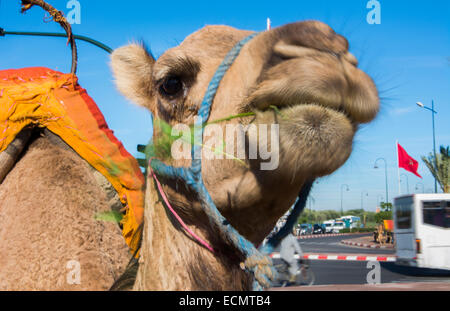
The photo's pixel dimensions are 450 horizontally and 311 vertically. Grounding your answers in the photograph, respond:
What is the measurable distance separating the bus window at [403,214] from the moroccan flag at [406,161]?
12.9ft

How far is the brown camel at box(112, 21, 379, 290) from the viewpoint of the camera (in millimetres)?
1698

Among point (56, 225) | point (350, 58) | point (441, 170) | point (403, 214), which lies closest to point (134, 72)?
point (56, 225)

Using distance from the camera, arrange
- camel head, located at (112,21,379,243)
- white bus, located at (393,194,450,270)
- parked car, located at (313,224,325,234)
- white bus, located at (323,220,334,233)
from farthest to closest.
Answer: white bus, located at (323,220,334,233), parked car, located at (313,224,325,234), white bus, located at (393,194,450,270), camel head, located at (112,21,379,243)

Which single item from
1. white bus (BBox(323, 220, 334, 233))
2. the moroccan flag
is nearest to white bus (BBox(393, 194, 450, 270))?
the moroccan flag

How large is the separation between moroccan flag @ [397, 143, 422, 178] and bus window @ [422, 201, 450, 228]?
5.05 meters

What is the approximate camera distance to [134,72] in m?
2.64

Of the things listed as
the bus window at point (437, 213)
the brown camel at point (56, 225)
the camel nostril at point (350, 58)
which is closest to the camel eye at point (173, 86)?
the camel nostril at point (350, 58)

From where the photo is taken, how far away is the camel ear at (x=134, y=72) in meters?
2.60

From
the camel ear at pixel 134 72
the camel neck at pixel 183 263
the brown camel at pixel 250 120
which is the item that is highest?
the camel ear at pixel 134 72

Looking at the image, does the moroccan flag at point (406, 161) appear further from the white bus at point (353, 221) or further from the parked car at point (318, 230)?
the white bus at point (353, 221)

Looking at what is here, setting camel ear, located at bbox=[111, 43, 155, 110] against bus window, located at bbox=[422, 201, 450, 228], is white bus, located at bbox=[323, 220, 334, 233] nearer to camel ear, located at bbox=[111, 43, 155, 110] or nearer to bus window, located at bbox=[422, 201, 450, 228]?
bus window, located at bbox=[422, 201, 450, 228]

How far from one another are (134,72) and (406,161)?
766 inches

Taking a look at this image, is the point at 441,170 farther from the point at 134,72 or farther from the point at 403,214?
the point at 134,72
